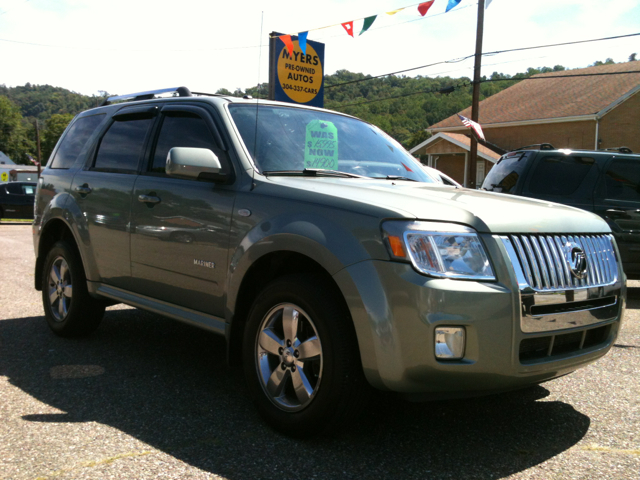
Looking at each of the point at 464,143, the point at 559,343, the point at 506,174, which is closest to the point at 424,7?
the point at 506,174

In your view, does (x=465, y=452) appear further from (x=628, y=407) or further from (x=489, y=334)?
(x=628, y=407)

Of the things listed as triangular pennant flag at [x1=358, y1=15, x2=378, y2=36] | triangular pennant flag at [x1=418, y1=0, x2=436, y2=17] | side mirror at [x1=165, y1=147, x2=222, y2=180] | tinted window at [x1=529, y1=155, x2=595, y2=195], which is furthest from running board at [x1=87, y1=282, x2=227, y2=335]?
triangular pennant flag at [x1=418, y1=0, x2=436, y2=17]

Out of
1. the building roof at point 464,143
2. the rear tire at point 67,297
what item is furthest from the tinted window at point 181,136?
the building roof at point 464,143

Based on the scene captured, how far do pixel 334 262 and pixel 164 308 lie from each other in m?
1.66

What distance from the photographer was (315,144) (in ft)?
13.8

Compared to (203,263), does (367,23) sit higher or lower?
higher

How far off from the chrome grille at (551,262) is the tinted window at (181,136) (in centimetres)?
196

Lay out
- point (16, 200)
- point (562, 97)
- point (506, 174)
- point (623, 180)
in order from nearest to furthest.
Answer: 1. point (623, 180)
2. point (506, 174)
3. point (16, 200)
4. point (562, 97)

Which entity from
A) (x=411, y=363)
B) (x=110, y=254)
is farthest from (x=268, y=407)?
(x=110, y=254)

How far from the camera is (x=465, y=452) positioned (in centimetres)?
319

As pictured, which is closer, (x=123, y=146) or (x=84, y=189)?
(x=123, y=146)

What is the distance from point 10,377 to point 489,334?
3.31m

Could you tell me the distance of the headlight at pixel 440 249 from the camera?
2.87 metres

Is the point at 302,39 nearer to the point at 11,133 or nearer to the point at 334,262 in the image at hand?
the point at 334,262
